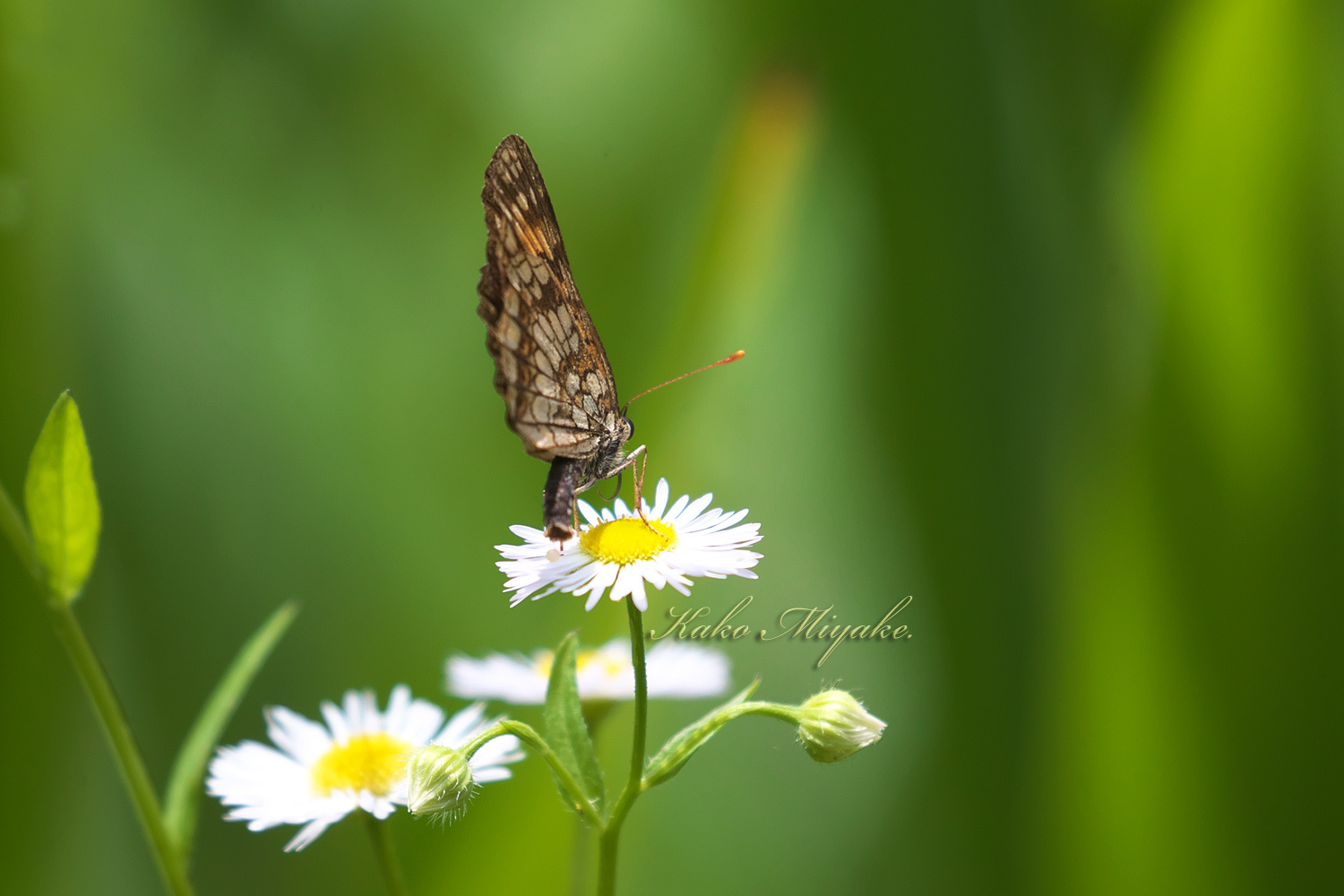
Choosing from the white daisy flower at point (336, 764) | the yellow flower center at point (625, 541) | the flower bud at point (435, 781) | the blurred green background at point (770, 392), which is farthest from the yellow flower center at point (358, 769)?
the blurred green background at point (770, 392)

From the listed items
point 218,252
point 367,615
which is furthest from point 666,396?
point 218,252

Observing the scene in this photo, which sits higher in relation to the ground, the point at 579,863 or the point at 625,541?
the point at 625,541

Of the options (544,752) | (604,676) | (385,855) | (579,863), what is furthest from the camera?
(604,676)

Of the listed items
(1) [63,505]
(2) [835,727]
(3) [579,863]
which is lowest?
(3) [579,863]

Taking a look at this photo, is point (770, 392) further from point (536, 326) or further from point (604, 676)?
point (536, 326)

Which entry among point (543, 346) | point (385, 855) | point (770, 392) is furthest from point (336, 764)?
point (770, 392)

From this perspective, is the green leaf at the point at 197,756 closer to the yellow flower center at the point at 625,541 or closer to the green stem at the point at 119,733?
the green stem at the point at 119,733

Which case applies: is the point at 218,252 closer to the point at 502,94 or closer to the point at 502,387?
the point at 502,94

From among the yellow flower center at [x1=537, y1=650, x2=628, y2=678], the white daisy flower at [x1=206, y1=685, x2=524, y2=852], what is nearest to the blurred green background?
the yellow flower center at [x1=537, y1=650, x2=628, y2=678]
